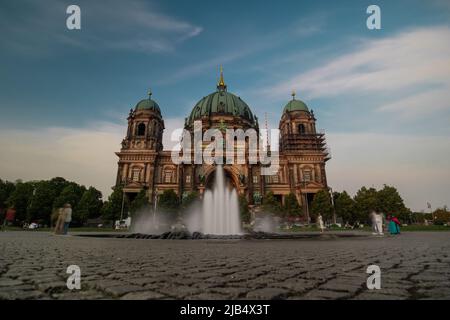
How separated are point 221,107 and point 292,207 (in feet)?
101

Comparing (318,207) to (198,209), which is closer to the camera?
(198,209)

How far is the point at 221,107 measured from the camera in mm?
62469

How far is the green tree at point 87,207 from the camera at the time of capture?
41875 mm

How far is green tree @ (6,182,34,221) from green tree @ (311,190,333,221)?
54589 mm

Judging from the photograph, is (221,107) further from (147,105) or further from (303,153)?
(303,153)

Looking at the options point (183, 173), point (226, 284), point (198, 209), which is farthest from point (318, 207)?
point (226, 284)

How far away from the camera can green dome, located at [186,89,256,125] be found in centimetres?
6241

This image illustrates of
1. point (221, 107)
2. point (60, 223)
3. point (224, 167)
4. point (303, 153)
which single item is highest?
point (221, 107)

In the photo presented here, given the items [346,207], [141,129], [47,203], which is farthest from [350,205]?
[47,203]

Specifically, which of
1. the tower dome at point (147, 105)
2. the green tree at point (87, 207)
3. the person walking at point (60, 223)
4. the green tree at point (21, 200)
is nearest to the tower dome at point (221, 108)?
the tower dome at point (147, 105)

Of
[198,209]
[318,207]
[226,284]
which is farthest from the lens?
[318,207]
